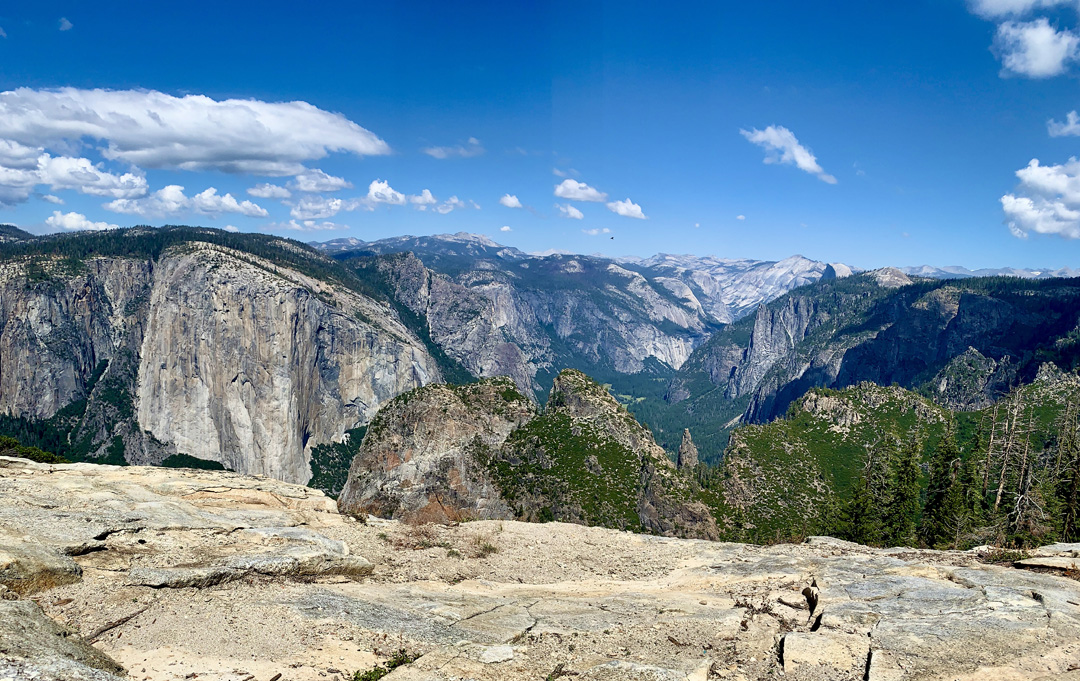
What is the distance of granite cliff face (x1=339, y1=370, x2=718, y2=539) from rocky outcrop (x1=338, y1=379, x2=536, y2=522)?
6.7 inches

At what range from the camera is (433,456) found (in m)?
95.1

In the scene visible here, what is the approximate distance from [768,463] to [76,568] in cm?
10363

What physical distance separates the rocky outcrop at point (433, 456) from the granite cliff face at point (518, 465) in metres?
0.17

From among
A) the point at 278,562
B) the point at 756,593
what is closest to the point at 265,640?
the point at 278,562

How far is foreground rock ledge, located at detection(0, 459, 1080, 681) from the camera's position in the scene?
53.0 feet

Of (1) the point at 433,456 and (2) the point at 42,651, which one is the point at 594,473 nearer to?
(1) the point at 433,456

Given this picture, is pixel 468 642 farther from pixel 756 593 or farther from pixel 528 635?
pixel 756 593

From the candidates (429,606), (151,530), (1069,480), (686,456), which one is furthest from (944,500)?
(151,530)

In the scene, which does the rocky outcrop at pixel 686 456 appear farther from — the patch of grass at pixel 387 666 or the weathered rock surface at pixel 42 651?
the weathered rock surface at pixel 42 651

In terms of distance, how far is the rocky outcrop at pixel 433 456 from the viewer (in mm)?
91250

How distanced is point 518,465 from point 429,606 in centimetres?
7480

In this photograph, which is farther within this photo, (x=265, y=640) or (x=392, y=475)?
(x=392, y=475)

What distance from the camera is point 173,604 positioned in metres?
17.8

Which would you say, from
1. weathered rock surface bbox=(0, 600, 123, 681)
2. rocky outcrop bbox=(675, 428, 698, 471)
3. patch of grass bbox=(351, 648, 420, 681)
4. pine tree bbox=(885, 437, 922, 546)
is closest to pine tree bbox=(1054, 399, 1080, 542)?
pine tree bbox=(885, 437, 922, 546)
